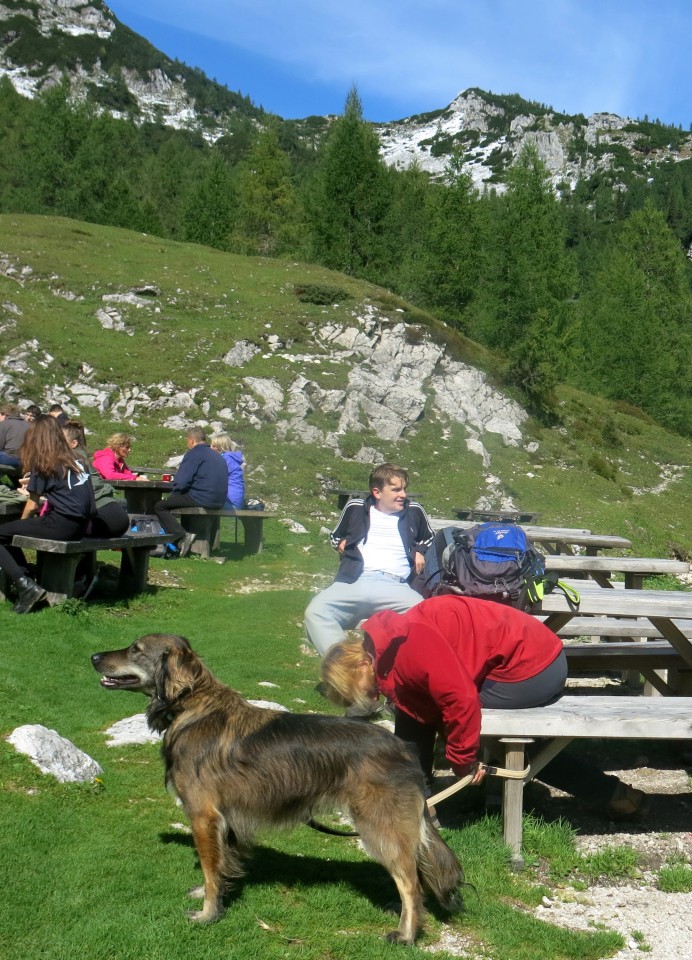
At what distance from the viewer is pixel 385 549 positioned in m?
7.04

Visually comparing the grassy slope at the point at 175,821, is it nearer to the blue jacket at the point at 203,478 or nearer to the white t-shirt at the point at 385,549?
the blue jacket at the point at 203,478

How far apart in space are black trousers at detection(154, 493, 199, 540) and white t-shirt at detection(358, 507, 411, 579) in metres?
6.06

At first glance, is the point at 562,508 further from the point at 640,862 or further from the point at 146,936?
the point at 146,936

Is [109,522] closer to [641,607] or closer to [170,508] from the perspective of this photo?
Result: [170,508]

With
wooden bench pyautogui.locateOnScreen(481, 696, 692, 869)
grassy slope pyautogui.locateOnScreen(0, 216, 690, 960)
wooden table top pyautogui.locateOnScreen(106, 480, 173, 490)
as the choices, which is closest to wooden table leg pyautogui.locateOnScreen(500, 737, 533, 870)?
wooden bench pyautogui.locateOnScreen(481, 696, 692, 869)

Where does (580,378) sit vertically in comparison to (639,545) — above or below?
above

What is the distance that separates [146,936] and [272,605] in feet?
23.1

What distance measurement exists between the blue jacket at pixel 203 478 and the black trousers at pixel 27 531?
4.96 metres

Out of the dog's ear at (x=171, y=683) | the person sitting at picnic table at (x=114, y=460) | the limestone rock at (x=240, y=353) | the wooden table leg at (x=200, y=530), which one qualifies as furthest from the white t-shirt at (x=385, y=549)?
the limestone rock at (x=240, y=353)

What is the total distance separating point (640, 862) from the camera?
4.62 m

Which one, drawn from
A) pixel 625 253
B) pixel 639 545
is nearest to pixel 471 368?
pixel 639 545

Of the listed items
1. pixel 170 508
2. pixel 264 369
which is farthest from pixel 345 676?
pixel 264 369

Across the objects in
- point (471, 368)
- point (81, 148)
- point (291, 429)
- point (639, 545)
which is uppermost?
point (81, 148)

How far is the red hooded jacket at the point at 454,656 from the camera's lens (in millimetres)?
3920
